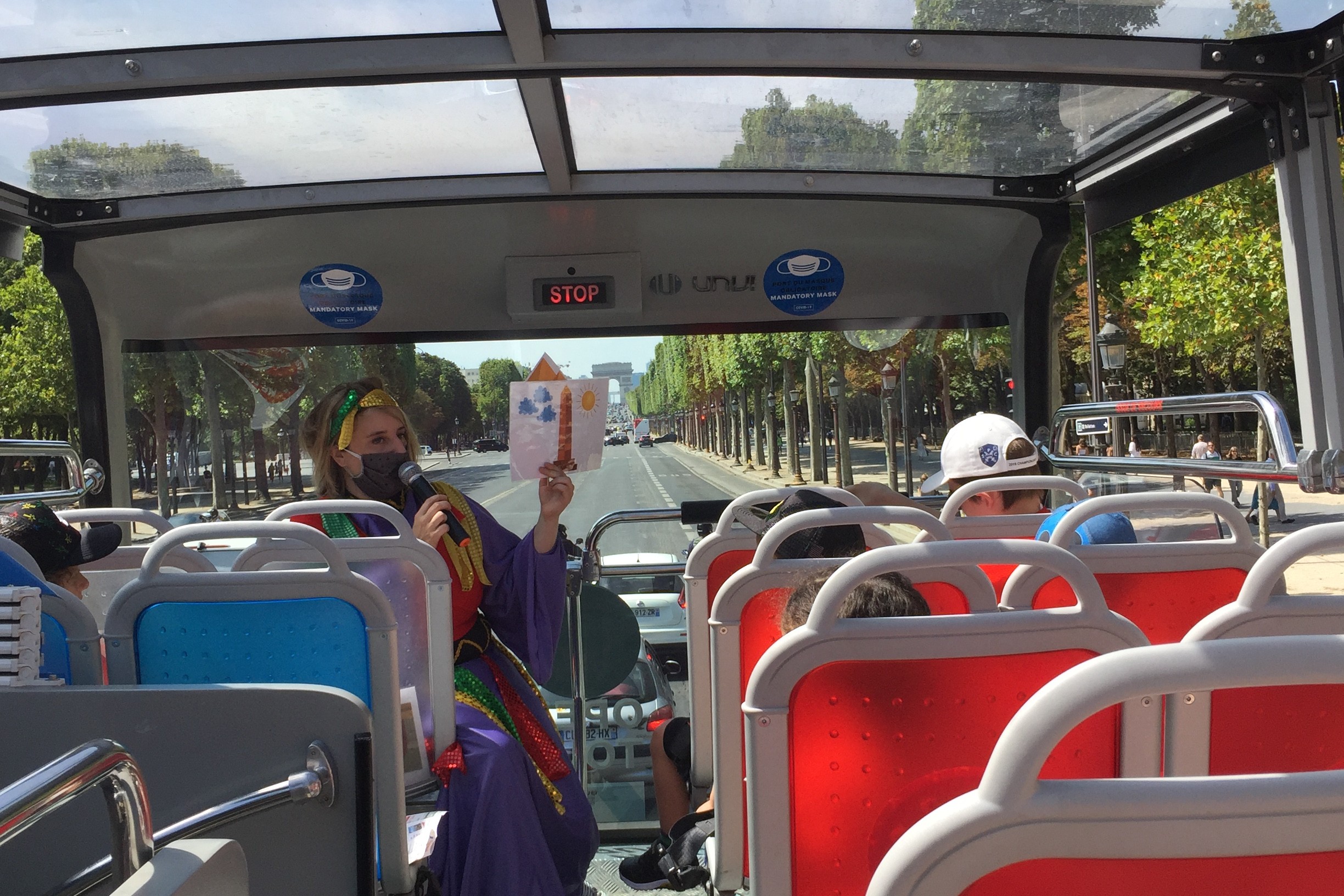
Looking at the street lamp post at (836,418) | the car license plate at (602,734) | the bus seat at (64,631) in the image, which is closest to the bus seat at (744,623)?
the bus seat at (64,631)

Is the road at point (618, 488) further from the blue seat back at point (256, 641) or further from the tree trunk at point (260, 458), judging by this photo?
the tree trunk at point (260, 458)

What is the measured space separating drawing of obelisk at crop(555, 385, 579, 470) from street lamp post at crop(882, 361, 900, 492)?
3.82 meters

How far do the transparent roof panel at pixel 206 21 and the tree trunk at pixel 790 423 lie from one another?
2932 mm

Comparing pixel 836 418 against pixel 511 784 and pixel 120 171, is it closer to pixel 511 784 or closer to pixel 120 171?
pixel 120 171

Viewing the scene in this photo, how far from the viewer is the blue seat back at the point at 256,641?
2.17 metres

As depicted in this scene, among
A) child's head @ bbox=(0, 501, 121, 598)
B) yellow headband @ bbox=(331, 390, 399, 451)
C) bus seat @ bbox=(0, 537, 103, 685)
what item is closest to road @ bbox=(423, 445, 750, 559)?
yellow headband @ bbox=(331, 390, 399, 451)

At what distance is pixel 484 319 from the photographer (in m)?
6.09

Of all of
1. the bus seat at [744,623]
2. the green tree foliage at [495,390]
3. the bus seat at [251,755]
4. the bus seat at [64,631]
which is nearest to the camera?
the bus seat at [251,755]

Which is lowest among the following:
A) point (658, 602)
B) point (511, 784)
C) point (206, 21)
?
point (511, 784)

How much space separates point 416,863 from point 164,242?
4888mm

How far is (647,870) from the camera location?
283 centimetres

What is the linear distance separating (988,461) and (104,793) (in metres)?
2.91

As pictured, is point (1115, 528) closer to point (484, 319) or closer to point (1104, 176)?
point (1104, 176)

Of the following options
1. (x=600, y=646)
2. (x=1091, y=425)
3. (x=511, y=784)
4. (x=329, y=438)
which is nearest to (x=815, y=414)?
(x=1091, y=425)
